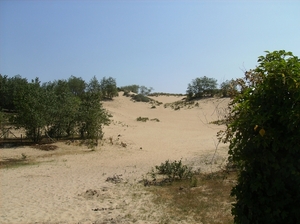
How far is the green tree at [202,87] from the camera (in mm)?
45906

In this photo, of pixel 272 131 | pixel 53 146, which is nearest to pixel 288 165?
pixel 272 131

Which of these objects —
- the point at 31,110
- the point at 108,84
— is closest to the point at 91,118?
the point at 31,110

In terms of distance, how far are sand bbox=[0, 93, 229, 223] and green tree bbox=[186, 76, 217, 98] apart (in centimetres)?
2228

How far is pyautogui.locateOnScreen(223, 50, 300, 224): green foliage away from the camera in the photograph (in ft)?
11.5

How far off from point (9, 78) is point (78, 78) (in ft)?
36.7

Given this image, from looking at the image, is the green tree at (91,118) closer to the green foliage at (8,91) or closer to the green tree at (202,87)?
the green foliage at (8,91)

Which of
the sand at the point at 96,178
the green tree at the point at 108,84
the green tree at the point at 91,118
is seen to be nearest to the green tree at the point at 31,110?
the sand at the point at 96,178

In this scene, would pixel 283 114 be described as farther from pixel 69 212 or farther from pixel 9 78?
pixel 9 78

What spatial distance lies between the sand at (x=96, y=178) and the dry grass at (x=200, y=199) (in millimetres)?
415

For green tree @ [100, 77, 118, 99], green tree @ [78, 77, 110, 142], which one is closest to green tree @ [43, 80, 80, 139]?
green tree @ [78, 77, 110, 142]

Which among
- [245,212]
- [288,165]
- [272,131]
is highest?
[272,131]

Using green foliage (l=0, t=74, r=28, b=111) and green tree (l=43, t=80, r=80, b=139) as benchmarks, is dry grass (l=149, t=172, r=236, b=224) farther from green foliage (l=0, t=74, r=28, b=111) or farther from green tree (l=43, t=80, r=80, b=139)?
green foliage (l=0, t=74, r=28, b=111)

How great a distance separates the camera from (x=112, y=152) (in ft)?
59.8

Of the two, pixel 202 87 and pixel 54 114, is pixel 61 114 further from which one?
pixel 202 87
